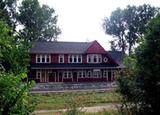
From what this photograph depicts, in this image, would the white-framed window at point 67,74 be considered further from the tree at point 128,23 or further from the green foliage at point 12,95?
the green foliage at point 12,95

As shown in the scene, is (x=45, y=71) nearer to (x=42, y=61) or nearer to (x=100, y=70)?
(x=42, y=61)

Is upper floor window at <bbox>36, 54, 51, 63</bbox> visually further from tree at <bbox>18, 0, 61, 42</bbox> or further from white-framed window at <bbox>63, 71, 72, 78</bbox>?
tree at <bbox>18, 0, 61, 42</bbox>

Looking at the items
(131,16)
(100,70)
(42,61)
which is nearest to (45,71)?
(42,61)

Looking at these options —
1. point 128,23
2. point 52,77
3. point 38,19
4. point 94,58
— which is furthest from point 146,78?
point 128,23

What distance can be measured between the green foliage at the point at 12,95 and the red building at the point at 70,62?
59.6 m

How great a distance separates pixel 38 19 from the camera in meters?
92.8

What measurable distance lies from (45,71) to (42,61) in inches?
77.0

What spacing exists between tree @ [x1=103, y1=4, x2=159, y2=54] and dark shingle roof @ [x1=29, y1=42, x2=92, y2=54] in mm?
33089

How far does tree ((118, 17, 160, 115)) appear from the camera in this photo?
1409 cm

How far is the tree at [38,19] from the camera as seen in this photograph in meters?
90.9

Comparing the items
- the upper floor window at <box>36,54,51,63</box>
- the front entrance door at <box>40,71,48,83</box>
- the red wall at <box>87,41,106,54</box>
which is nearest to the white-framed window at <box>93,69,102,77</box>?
the red wall at <box>87,41,106,54</box>

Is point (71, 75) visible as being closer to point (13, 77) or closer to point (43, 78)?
point (43, 78)

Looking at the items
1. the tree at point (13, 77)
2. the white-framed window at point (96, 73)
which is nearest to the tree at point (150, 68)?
the tree at point (13, 77)

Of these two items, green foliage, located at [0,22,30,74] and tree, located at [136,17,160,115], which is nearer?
green foliage, located at [0,22,30,74]
